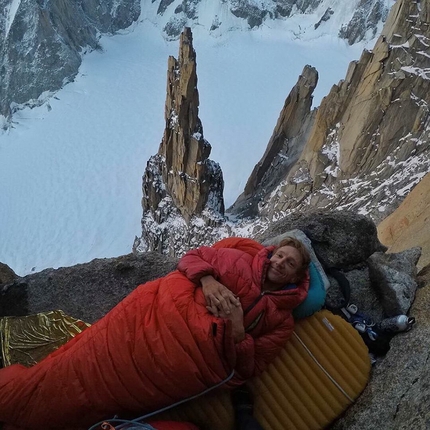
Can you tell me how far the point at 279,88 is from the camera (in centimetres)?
6266

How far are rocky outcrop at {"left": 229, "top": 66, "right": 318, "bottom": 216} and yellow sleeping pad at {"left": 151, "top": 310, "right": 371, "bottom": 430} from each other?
15.9m

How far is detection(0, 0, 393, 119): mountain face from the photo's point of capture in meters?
62.8

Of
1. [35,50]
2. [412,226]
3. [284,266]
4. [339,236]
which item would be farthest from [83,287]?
[35,50]

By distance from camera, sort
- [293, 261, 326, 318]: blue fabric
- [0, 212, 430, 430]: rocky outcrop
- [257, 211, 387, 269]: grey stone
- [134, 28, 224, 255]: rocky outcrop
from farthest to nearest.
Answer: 1. [134, 28, 224, 255]: rocky outcrop
2. [257, 211, 387, 269]: grey stone
3. [0, 212, 430, 430]: rocky outcrop
4. [293, 261, 326, 318]: blue fabric

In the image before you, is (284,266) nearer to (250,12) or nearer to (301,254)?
(301,254)

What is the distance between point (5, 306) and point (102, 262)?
0.97 m

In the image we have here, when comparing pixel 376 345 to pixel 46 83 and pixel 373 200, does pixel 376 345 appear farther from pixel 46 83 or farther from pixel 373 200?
pixel 46 83

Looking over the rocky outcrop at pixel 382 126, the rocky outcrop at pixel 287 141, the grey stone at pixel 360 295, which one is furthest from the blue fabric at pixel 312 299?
the rocky outcrop at pixel 287 141

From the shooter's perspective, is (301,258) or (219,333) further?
(301,258)

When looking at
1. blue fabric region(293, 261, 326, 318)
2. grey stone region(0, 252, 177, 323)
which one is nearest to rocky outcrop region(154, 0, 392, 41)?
grey stone region(0, 252, 177, 323)

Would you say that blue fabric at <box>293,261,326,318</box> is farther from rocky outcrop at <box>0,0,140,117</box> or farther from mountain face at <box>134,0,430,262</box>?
rocky outcrop at <box>0,0,140,117</box>

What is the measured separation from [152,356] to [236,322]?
1.87 ft

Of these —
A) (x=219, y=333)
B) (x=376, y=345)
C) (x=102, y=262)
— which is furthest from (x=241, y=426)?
(x=102, y=262)

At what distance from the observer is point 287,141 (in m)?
20.4
